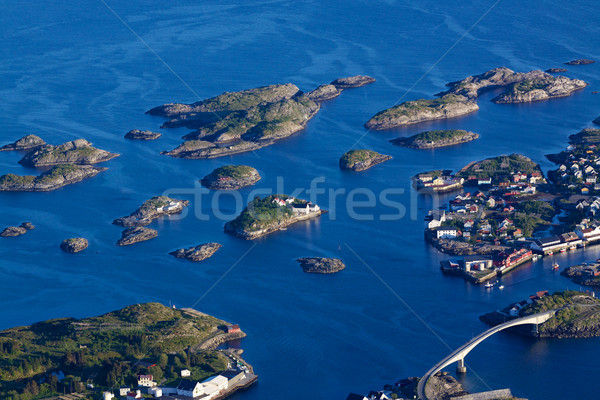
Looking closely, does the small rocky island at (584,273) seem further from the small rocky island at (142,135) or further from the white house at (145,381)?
the small rocky island at (142,135)

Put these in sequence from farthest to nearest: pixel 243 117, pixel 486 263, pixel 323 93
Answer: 1. pixel 323 93
2. pixel 243 117
3. pixel 486 263

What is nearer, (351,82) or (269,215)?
(269,215)

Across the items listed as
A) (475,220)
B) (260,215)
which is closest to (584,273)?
(475,220)

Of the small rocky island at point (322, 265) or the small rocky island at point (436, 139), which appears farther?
the small rocky island at point (436, 139)

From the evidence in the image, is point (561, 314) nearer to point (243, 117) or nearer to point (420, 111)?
point (420, 111)

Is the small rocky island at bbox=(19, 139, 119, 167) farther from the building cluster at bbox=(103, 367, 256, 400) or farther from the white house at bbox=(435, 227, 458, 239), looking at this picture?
the building cluster at bbox=(103, 367, 256, 400)

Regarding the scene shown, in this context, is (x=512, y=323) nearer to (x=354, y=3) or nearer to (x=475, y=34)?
(x=475, y=34)

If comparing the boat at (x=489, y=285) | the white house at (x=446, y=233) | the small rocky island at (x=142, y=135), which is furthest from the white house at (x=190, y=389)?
the small rocky island at (x=142, y=135)
